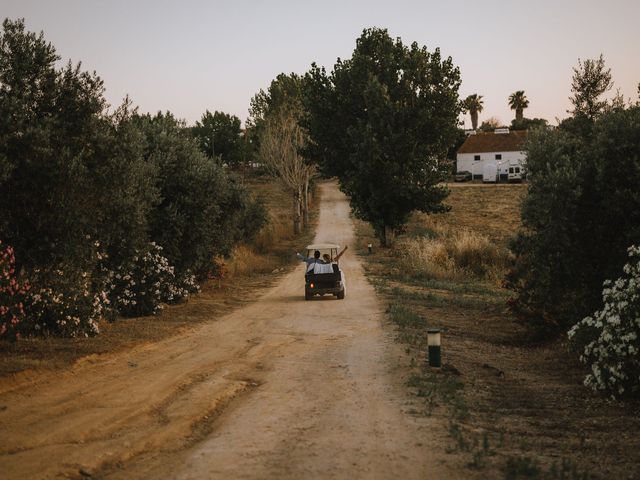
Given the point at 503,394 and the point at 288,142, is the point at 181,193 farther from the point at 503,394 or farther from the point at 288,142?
the point at 288,142

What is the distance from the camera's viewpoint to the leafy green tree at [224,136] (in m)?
94.2

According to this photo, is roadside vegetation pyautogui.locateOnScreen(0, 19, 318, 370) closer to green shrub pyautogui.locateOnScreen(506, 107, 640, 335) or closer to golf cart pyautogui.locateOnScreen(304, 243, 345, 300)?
golf cart pyautogui.locateOnScreen(304, 243, 345, 300)

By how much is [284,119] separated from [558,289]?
38857 mm

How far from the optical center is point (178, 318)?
18.8 metres

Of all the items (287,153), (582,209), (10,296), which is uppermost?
(287,153)

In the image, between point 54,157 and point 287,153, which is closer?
point 54,157

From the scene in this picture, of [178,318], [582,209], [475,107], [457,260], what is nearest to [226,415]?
[582,209]

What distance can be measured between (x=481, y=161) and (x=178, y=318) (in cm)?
7995

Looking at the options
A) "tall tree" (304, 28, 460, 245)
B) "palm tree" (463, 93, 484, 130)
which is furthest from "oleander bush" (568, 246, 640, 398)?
"palm tree" (463, 93, 484, 130)

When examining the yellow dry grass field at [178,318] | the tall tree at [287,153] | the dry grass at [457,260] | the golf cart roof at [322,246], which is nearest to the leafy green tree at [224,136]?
the tall tree at [287,153]

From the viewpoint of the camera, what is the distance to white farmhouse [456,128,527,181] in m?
87.8

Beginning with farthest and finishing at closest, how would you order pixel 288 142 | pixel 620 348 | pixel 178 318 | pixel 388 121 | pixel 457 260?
pixel 288 142 < pixel 388 121 < pixel 457 260 < pixel 178 318 < pixel 620 348

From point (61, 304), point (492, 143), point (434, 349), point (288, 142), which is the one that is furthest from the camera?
point (492, 143)

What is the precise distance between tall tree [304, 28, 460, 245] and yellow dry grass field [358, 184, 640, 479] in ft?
36.1
